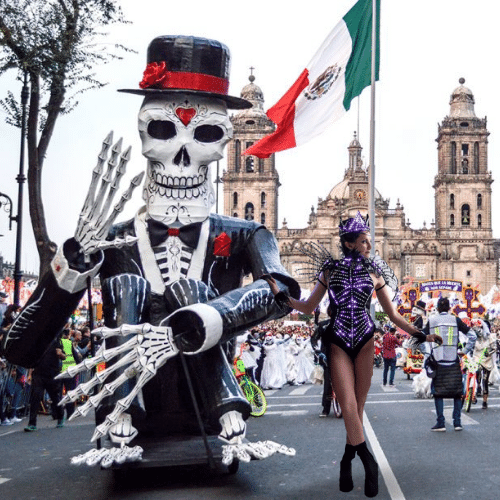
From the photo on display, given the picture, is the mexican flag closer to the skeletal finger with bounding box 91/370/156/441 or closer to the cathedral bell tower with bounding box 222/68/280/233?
the skeletal finger with bounding box 91/370/156/441

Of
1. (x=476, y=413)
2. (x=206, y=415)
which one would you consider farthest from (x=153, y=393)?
(x=476, y=413)

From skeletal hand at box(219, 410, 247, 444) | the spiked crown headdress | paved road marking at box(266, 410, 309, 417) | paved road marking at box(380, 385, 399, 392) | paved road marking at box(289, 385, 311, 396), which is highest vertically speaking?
A: the spiked crown headdress

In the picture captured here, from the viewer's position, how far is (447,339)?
12.3 m

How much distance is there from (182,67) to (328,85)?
16.6 feet

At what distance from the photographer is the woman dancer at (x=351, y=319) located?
6.25 metres

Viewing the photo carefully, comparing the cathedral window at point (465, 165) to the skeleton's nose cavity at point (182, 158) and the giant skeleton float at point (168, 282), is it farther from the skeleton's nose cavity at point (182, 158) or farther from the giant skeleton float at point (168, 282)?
the skeleton's nose cavity at point (182, 158)

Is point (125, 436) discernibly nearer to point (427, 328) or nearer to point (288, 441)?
point (288, 441)

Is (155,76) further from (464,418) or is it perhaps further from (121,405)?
(464,418)

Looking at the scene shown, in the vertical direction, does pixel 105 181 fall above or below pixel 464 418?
above

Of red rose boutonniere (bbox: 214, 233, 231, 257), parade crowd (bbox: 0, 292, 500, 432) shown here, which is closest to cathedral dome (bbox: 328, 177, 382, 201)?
parade crowd (bbox: 0, 292, 500, 432)

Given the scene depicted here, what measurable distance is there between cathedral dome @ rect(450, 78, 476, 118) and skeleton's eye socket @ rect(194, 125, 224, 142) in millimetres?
92574

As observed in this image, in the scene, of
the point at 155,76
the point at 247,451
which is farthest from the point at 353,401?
the point at 155,76

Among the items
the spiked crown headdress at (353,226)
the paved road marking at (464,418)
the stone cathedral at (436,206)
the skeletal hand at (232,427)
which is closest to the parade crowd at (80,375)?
the paved road marking at (464,418)

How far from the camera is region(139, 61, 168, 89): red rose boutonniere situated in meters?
7.72
